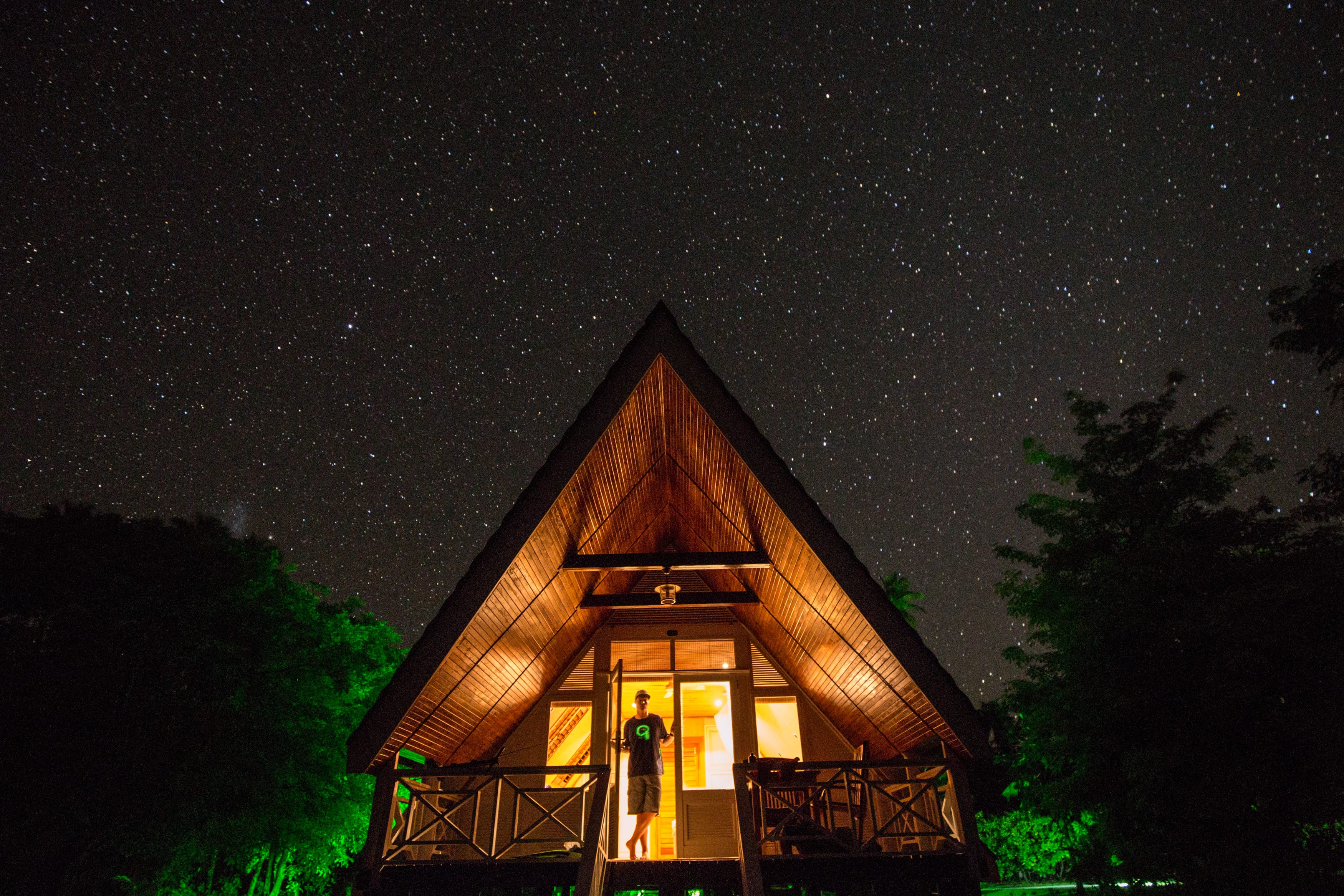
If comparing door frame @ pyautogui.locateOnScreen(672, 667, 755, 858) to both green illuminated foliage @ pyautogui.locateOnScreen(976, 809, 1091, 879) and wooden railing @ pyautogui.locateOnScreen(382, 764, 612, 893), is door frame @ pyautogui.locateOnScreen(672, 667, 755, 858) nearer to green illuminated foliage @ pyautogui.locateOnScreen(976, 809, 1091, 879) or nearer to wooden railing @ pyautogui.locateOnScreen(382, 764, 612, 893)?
wooden railing @ pyautogui.locateOnScreen(382, 764, 612, 893)

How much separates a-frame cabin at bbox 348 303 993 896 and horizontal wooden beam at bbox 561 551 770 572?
1.3 inches

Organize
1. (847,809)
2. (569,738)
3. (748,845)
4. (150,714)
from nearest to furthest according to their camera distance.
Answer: (748,845) < (847,809) < (569,738) < (150,714)

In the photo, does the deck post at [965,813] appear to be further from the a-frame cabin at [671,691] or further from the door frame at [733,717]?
the door frame at [733,717]

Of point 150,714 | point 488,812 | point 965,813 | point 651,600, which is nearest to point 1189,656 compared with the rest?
point 965,813

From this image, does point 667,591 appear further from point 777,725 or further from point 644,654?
point 777,725

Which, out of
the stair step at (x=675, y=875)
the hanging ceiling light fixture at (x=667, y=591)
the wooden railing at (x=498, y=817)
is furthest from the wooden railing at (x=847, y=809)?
the hanging ceiling light fixture at (x=667, y=591)

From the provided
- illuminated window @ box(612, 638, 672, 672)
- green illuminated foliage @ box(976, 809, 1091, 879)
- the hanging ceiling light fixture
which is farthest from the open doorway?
green illuminated foliage @ box(976, 809, 1091, 879)

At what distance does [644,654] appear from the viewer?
11.0 meters

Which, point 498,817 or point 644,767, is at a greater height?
point 644,767

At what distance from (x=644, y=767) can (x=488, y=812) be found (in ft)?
10.4

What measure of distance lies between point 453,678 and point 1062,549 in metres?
9.85

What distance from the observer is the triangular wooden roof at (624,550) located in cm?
759

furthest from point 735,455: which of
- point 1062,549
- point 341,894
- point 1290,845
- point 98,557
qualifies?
point 341,894

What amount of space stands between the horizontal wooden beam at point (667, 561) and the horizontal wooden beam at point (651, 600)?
1462 mm
